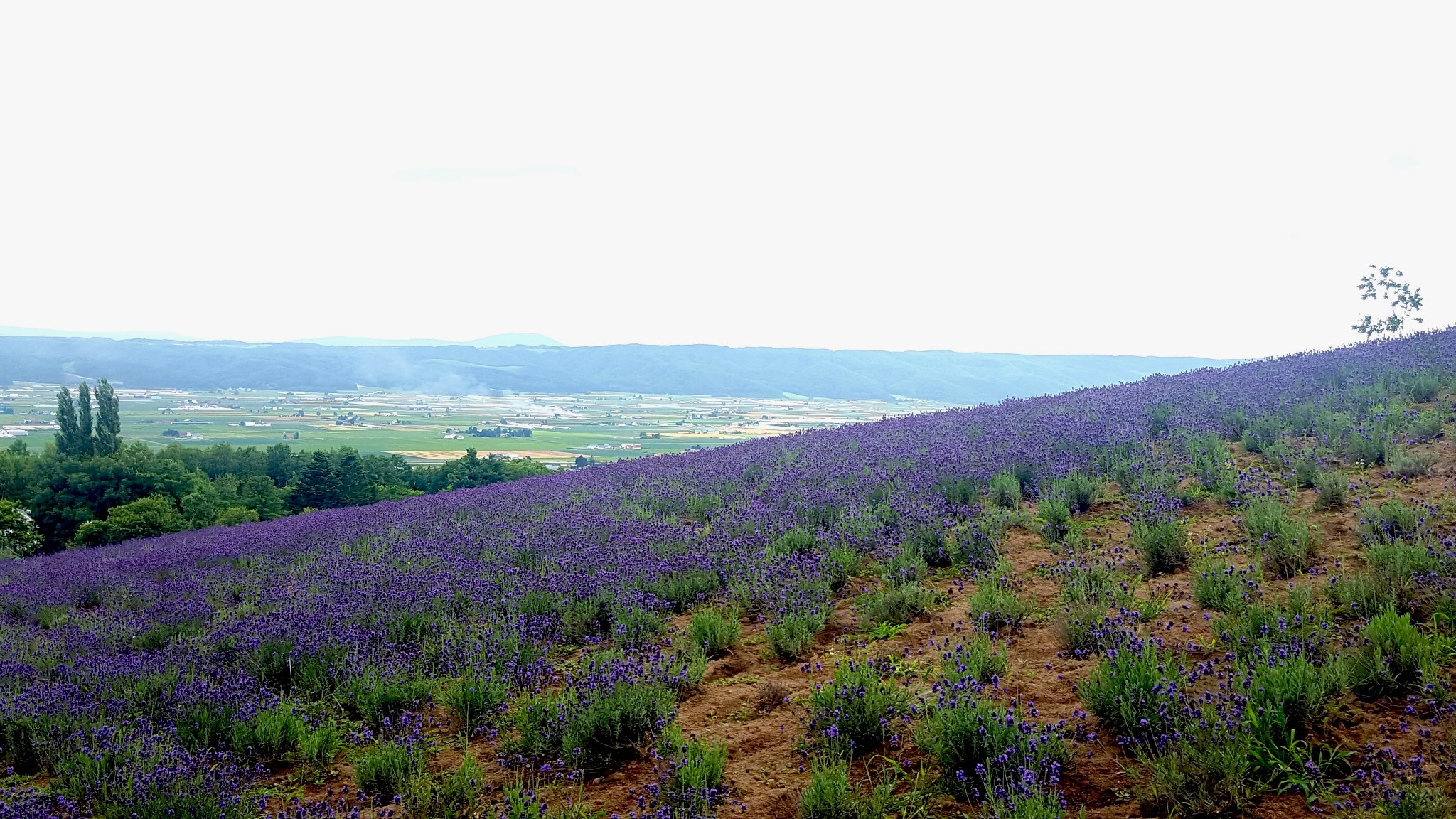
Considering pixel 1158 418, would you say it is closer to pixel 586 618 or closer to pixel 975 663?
pixel 975 663

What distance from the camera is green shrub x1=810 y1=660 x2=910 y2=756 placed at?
318 centimetres

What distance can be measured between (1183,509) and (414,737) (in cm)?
515

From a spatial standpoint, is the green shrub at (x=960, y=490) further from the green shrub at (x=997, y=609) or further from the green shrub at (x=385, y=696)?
the green shrub at (x=385, y=696)

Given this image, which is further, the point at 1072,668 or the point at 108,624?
the point at 108,624

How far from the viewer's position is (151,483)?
1085 inches

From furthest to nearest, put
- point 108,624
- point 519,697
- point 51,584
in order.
A: point 51,584 < point 108,624 < point 519,697

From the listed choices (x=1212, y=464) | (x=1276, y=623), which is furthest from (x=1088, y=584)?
(x=1212, y=464)

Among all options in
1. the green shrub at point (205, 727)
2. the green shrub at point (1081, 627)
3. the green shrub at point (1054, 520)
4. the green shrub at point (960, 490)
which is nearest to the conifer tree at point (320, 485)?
the green shrub at point (205, 727)

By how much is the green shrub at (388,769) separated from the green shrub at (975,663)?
2.34 m

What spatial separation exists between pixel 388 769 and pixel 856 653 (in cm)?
233

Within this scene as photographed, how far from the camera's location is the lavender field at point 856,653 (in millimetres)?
2787

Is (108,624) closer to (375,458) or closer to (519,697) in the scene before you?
(519,697)

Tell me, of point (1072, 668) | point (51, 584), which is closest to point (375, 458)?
point (51, 584)

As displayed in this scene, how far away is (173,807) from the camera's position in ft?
9.87
